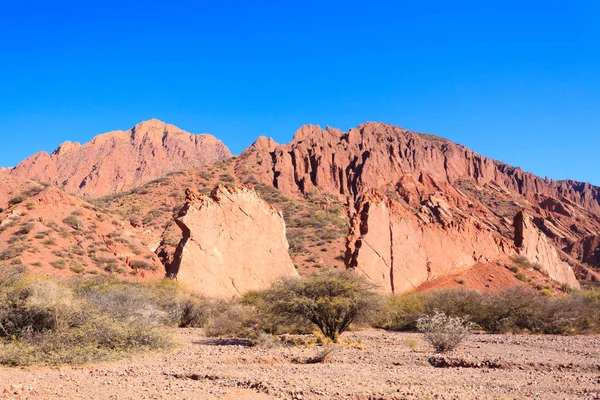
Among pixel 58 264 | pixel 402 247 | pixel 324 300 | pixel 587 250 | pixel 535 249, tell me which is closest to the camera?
pixel 324 300

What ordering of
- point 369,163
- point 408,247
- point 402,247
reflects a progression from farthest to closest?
1. point 369,163
2. point 408,247
3. point 402,247

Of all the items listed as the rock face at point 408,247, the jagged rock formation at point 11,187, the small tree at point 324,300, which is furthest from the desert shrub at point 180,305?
the jagged rock formation at point 11,187

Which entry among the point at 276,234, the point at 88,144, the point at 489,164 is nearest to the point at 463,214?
the point at 489,164

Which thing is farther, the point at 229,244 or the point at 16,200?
the point at 16,200

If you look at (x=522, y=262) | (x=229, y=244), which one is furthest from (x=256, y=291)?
(x=522, y=262)

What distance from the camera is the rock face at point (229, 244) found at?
2706 cm

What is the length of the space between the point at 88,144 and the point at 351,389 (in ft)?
483

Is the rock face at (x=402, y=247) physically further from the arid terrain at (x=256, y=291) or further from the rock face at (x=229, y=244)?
the rock face at (x=229, y=244)

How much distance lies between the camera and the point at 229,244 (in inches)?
1129

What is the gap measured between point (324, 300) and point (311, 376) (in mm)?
6413

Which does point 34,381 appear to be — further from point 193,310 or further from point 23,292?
point 193,310

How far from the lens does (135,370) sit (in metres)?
11.9

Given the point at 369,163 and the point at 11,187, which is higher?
the point at 369,163

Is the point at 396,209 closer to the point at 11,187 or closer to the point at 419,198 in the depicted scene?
the point at 11,187
